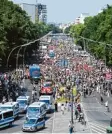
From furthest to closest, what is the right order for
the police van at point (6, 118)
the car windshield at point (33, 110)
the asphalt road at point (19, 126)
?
1. the car windshield at point (33, 110)
2. the police van at point (6, 118)
3. the asphalt road at point (19, 126)

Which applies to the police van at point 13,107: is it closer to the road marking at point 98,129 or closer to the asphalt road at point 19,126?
the asphalt road at point 19,126

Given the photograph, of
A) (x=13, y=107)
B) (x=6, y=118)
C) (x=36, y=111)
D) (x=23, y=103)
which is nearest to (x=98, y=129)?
(x=36, y=111)

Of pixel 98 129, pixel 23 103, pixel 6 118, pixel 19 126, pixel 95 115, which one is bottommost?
pixel 98 129

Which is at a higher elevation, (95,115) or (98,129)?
(95,115)

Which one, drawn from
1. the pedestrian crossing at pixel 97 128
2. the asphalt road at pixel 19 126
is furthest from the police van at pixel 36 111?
the pedestrian crossing at pixel 97 128

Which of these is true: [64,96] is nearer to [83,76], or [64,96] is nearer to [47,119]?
[47,119]

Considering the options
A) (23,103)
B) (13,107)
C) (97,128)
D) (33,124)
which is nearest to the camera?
(33,124)

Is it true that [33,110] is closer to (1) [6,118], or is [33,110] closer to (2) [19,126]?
(2) [19,126]
